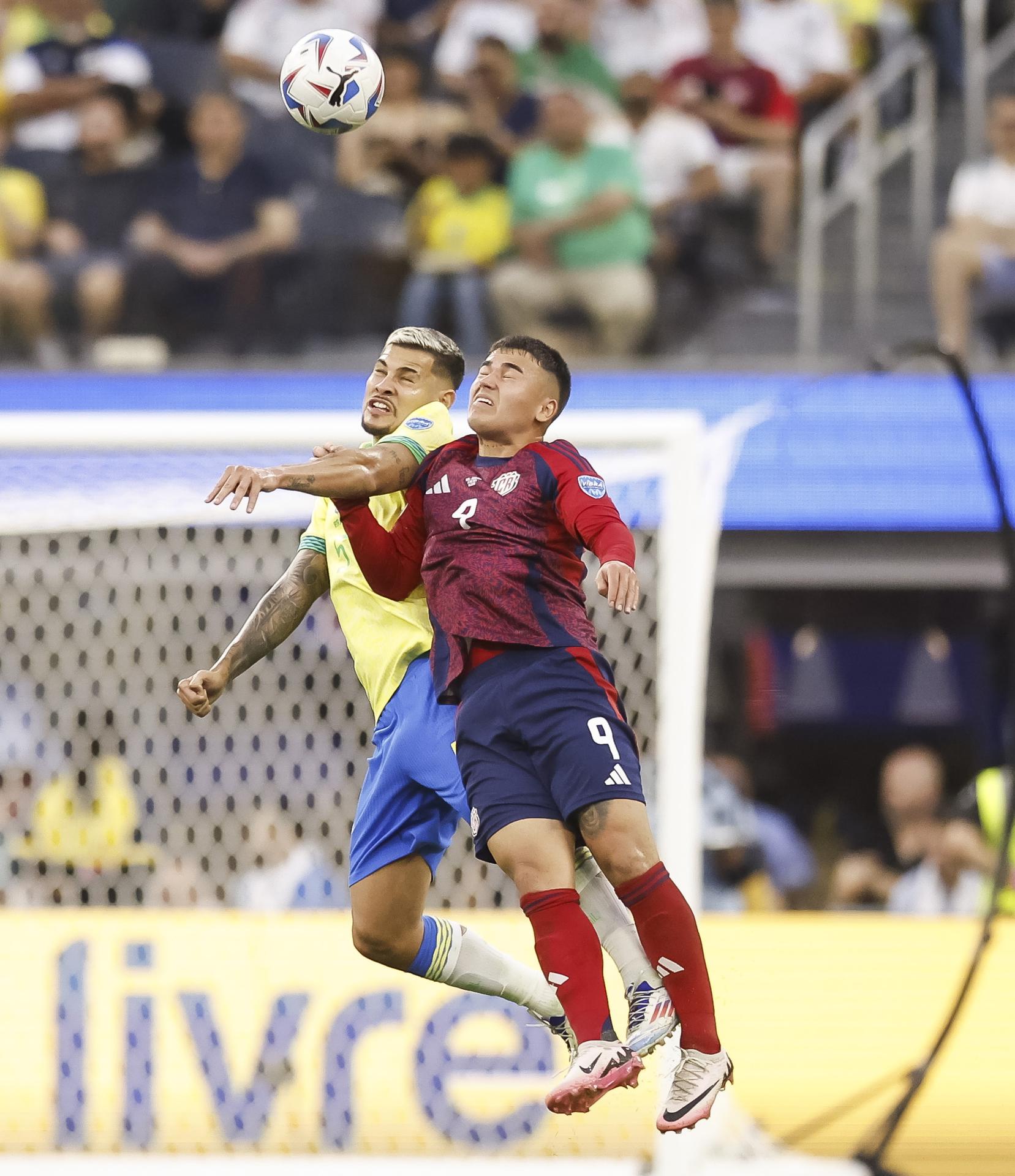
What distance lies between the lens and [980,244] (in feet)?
33.6

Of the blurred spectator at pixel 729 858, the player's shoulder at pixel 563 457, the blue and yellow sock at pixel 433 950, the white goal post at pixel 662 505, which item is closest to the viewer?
the player's shoulder at pixel 563 457

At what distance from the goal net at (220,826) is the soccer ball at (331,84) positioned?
7.30 ft

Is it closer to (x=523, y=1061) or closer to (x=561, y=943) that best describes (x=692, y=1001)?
(x=561, y=943)

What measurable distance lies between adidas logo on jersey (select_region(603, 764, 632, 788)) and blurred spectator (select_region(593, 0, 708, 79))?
25.7ft

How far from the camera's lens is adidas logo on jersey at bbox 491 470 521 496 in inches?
175

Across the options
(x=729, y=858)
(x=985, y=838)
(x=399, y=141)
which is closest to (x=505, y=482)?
(x=729, y=858)

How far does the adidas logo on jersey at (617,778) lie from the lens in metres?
4.26

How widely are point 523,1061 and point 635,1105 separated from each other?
46cm

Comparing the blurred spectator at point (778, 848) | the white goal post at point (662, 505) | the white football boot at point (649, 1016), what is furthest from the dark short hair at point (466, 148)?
the white football boot at point (649, 1016)

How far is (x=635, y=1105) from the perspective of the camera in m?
7.35

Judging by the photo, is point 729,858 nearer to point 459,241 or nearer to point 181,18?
point 459,241

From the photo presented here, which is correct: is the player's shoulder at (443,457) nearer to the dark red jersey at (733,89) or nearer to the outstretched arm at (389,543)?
the outstretched arm at (389,543)

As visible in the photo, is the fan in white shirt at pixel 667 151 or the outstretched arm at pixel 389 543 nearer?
the outstretched arm at pixel 389 543

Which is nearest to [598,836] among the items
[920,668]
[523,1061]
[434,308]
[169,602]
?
[523,1061]
